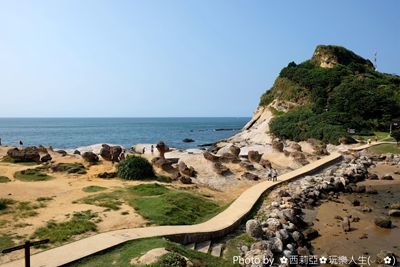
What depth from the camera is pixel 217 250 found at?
16.1 metres

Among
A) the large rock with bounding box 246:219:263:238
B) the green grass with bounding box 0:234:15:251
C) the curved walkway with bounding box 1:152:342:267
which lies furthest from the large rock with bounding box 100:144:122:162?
the large rock with bounding box 246:219:263:238

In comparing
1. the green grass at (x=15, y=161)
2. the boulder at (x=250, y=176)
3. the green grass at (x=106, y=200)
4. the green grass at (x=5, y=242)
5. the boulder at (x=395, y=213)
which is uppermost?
the green grass at (x=15, y=161)

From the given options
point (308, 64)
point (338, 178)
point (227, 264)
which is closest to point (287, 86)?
point (308, 64)

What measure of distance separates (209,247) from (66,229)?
19.9 ft

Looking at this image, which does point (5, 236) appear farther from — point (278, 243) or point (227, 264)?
point (278, 243)

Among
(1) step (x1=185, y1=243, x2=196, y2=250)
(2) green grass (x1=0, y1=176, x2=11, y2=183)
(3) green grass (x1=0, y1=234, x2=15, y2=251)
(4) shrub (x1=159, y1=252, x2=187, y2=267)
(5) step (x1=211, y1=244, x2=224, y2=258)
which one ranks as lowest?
(5) step (x1=211, y1=244, x2=224, y2=258)

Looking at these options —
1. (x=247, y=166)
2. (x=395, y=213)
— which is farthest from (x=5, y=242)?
(x=247, y=166)

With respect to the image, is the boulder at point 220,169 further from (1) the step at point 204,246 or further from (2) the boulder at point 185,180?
(1) the step at point 204,246

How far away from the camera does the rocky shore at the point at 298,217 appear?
1605 centimetres

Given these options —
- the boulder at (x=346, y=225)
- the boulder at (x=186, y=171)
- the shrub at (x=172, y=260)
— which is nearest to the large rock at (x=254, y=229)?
the boulder at (x=346, y=225)

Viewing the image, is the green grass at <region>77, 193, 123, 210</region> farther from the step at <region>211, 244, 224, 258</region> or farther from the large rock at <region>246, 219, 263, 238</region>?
the large rock at <region>246, 219, 263, 238</region>

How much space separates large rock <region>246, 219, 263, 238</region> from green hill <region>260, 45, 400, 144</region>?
131 ft

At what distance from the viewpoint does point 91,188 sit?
24.5m

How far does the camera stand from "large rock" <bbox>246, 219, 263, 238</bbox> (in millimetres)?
17609
